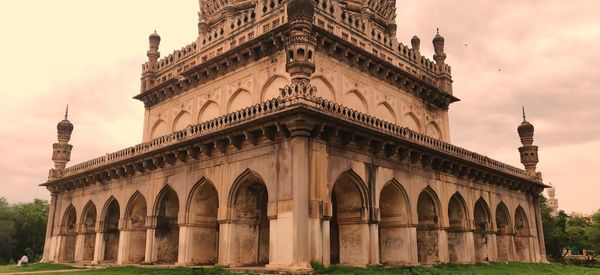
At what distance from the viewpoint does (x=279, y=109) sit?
16094 millimetres

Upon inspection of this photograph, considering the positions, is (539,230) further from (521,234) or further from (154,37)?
(154,37)

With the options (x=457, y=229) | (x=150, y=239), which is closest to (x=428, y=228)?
(x=457, y=229)

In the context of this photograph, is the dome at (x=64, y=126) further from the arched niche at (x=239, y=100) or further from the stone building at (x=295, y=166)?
the arched niche at (x=239, y=100)

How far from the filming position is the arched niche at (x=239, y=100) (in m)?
22.1

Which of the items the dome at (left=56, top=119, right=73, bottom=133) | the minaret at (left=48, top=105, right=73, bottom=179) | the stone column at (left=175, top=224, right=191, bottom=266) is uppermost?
the dome at (left=56, top=119, right=73, bottom=133)

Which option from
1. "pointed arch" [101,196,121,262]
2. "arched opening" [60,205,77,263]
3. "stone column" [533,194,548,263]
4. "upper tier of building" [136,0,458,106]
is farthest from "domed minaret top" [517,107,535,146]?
"arched opening" [60,205,77,263]

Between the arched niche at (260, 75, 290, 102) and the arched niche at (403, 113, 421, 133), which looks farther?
the arched niche at (403, 113, 421, 133)

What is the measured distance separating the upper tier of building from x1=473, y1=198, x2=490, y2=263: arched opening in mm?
6583

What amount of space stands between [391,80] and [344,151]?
8.41 m

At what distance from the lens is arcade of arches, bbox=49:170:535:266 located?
18.0 metres

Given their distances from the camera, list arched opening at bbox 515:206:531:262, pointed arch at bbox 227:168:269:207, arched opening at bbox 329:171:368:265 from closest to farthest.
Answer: arched opening at bbox 329:171:368:265
pointed arch at bbox 227:168:269:207
arched opening at bbox 515:206:531:262

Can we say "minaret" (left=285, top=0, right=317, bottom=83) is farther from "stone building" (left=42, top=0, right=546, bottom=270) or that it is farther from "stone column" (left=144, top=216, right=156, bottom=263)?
"stone column" (left=144, top=216, right=156, bottom=263)

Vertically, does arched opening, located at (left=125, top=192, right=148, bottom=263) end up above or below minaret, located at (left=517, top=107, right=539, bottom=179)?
below

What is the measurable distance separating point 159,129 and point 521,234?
20914mm
